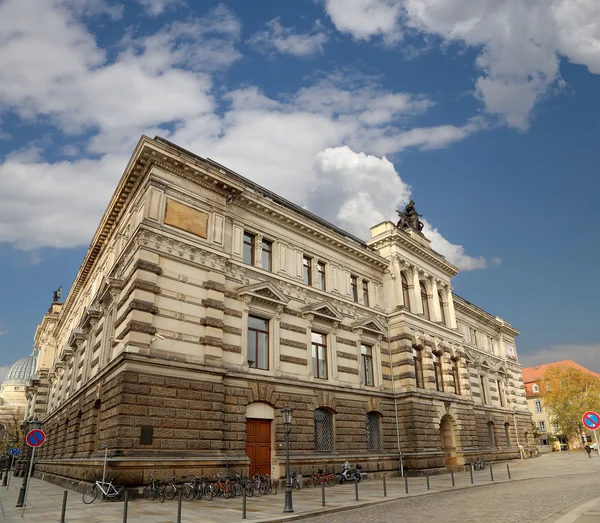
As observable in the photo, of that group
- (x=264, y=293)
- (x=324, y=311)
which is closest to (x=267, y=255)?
(x=264, y=293)

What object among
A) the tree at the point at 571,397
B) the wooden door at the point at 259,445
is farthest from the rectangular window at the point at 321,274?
the tree at the point at 571,397

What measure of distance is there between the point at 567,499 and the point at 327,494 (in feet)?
30.0

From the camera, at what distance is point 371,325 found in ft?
103

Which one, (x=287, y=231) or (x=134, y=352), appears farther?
(x=287, y=231)

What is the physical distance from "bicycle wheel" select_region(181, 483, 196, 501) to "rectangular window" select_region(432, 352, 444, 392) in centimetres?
2195

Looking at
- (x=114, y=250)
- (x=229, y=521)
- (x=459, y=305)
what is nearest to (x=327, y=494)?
(x=229, y=521)

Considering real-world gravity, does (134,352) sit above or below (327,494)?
above

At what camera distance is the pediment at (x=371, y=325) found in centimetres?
3022

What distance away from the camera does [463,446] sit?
34.6 m

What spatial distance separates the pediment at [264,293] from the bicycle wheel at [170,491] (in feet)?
30.7

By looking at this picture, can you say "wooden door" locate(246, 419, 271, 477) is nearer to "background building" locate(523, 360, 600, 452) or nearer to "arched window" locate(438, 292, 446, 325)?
"arched window" locate(438, 292, 446, 325)

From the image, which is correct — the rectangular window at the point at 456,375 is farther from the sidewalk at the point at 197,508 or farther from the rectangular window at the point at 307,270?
the sidewalk at the point at 197,508

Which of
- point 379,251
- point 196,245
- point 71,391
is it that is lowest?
point 71,391

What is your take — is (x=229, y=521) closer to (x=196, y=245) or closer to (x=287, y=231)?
(x=196, y=245)
